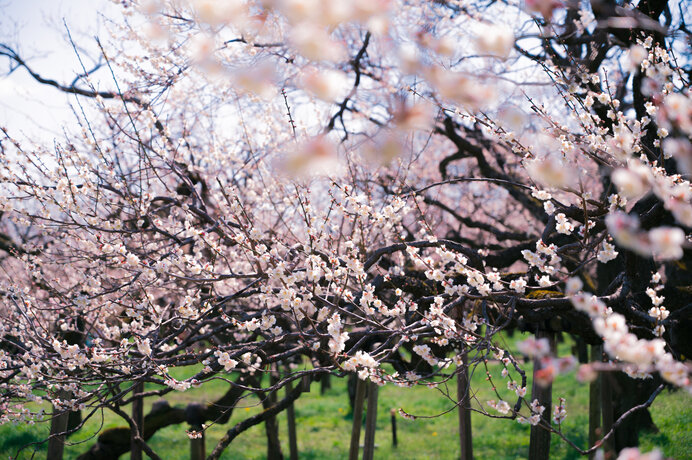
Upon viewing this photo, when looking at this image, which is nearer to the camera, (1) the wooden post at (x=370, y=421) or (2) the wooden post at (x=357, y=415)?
(1) the wooden post at (x=370, y=421)

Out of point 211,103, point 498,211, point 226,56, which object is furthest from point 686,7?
point 498,211

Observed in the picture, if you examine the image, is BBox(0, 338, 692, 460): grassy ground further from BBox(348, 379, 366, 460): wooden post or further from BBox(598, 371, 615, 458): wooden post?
BBox(598, 371, 615, 458): wooden post

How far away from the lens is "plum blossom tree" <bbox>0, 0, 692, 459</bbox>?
3191mm

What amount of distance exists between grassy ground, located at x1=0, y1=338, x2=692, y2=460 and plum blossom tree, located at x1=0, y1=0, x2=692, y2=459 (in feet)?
4.36

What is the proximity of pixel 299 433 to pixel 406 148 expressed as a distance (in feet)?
27.2

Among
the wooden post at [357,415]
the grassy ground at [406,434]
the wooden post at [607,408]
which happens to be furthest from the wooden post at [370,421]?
the wooden post at [607,408]

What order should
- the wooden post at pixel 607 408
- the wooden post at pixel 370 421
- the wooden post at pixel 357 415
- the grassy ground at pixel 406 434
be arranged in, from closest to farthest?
the wooden post at pixel 607 408
the wooden post at pixel 370 421
the wooden post at pixel 357 415
the grassy ground at pixel 406 434

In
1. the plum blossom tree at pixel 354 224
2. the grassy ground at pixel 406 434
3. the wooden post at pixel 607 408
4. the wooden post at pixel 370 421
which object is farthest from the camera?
the grassy ground at pixel 406 434

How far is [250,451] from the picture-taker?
10.9 meters

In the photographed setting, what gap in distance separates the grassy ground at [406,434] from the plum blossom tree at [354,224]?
1.33 m

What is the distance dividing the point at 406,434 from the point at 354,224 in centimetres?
880

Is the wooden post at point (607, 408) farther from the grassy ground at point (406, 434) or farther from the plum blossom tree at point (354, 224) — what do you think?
the grassy ground at point (406, 434)

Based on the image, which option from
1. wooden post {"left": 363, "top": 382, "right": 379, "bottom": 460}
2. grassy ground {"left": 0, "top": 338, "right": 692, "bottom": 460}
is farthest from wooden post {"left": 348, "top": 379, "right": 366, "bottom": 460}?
grassy ground {"left": 0, "top": 338, "right": 692, "bottom": 460}

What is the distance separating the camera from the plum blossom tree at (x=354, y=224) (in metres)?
3.19
